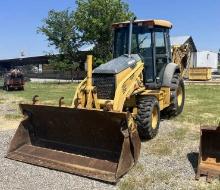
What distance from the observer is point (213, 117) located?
11.2 metres

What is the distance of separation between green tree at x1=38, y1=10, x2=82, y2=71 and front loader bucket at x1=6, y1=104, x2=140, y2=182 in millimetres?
25679

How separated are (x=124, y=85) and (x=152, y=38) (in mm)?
2093

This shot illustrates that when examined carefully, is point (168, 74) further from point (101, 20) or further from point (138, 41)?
point (101, 20)

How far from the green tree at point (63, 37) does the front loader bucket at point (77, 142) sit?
2568cm

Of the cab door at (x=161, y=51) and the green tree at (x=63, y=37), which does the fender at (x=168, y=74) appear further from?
the green tree at (x=63, y=37)

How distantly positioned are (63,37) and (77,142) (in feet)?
93.6

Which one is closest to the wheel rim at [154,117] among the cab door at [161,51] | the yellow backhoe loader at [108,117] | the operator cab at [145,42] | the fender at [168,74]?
the yellow backhoe loader at [108,117]

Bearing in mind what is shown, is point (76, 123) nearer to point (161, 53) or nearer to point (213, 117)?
point (161, 53)

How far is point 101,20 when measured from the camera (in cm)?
3048

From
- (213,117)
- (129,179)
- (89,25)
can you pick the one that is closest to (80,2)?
(89,25)

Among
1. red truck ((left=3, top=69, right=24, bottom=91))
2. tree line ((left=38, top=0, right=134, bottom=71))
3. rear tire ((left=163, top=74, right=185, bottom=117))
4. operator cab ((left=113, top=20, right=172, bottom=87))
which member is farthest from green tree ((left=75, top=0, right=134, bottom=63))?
operator cab ((left=113, top=20, right=172, bottom=87))

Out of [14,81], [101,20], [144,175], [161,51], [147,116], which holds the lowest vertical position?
[144,175]

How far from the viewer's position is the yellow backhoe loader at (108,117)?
6.31 metres

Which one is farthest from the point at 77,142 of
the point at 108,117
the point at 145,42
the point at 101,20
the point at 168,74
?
the point at 101,20
